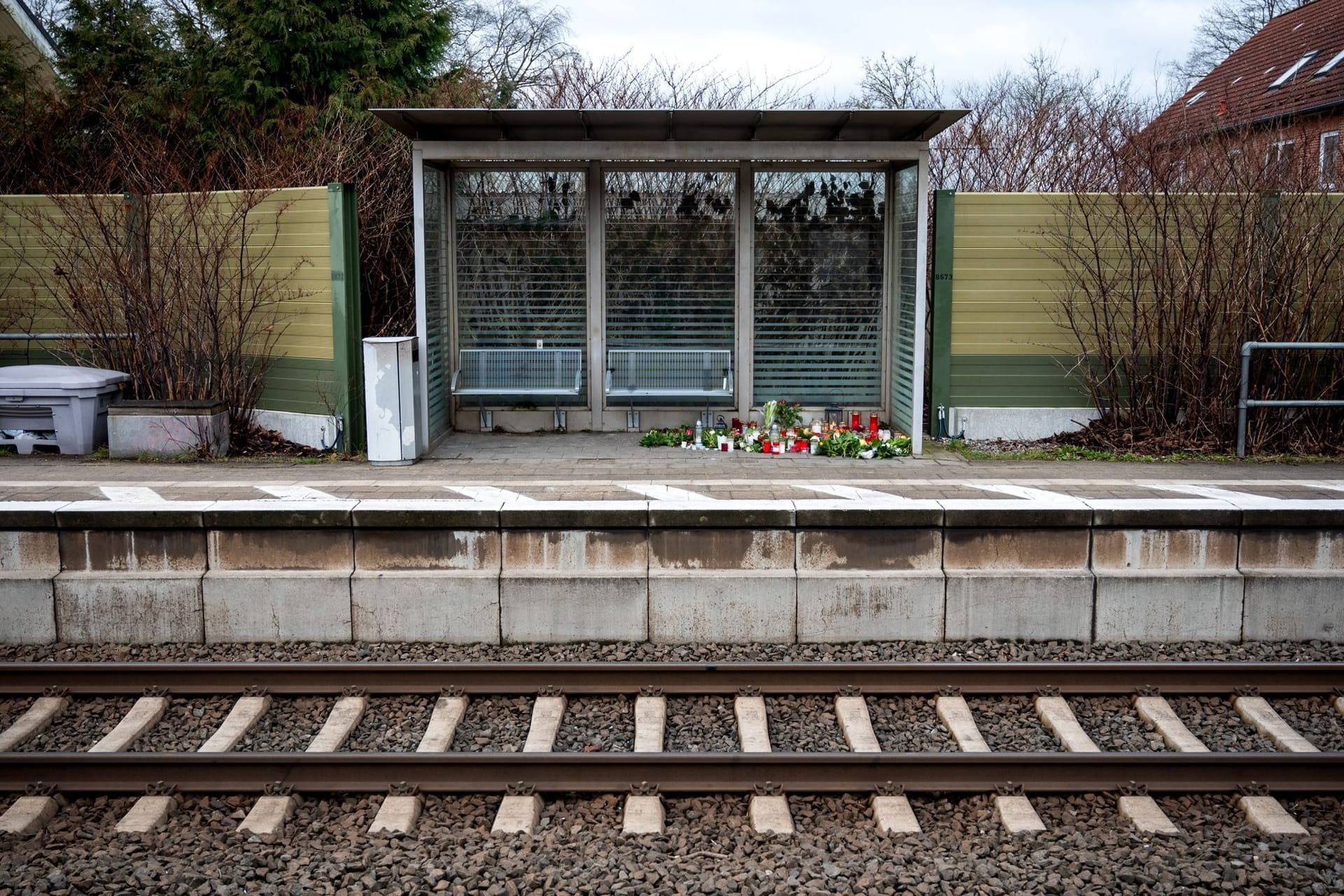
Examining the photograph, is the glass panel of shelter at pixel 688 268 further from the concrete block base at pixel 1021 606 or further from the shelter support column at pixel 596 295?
the concrete block base at pixel 1021 606

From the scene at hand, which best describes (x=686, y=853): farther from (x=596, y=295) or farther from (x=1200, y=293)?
(x=1200, y=293)

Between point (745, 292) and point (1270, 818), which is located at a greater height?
point (745, 292)

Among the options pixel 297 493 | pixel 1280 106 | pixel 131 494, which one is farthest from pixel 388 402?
pixel 1280 106

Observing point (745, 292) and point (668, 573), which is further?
point (745, 292)

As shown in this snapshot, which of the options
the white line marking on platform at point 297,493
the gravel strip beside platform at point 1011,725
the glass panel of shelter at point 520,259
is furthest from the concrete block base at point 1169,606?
the glass panel of shelter at point 520,259

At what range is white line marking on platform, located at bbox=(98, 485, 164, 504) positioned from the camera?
28.0 feet

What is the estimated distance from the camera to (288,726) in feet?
21.2

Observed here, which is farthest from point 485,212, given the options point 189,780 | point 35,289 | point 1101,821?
point 1101,821

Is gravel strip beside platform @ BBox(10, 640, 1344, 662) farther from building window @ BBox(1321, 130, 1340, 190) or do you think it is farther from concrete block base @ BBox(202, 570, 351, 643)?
building window @ BBox(1321, 130, 1340, 190)

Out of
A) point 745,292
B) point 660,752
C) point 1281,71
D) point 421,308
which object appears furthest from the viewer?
point 1281,71

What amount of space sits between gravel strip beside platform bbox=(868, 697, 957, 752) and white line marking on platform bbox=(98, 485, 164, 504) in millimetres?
5060

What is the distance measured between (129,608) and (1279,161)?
1110 cm

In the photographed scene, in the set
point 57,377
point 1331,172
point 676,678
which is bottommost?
point 676,678

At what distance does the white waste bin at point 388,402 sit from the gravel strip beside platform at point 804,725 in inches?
212
